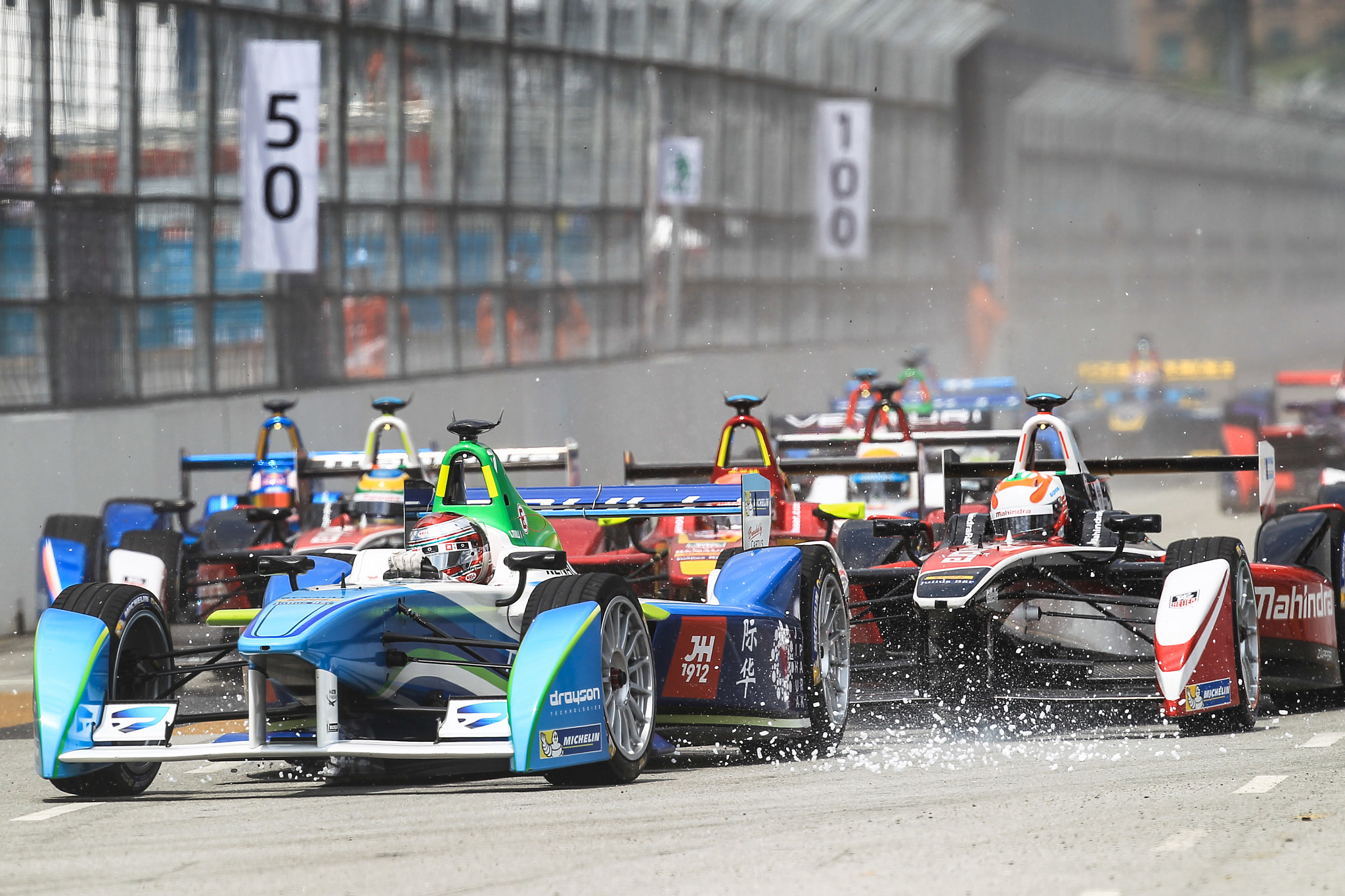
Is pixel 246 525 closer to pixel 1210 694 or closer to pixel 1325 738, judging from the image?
pixel 1210 694

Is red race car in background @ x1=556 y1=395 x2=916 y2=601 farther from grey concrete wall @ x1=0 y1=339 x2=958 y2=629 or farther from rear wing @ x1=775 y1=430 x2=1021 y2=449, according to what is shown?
grey concrete wall @ x1=0 y1=339 x2=958 y2=629

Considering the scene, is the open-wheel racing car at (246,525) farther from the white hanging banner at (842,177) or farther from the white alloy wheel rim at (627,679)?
the white hanging banner at (842,177)

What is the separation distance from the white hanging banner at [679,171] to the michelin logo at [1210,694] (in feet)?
62.2

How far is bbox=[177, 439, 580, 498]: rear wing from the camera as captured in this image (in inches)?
496

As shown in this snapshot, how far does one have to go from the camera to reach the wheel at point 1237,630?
8.63 metres

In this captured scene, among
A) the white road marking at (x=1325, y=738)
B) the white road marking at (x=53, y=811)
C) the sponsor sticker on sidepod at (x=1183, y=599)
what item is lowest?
the white road marking at (x=1325, y=738)

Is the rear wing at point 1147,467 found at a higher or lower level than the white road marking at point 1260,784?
higher

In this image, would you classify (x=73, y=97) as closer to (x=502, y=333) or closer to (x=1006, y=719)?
(x=502, y=333)

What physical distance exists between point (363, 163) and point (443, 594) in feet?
48.9

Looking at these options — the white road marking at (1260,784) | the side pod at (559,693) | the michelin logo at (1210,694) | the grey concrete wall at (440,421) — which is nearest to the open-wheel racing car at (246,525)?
the grey concrete wall at (440,421)

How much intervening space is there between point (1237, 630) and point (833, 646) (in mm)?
1861

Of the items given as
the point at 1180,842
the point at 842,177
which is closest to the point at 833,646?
the point at 1180,842

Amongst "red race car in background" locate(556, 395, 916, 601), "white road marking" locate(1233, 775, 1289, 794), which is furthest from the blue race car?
"red race car in background" locate(556, 395, 916, 601)

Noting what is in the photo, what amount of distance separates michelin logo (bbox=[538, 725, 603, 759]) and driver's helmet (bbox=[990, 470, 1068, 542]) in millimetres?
3411
